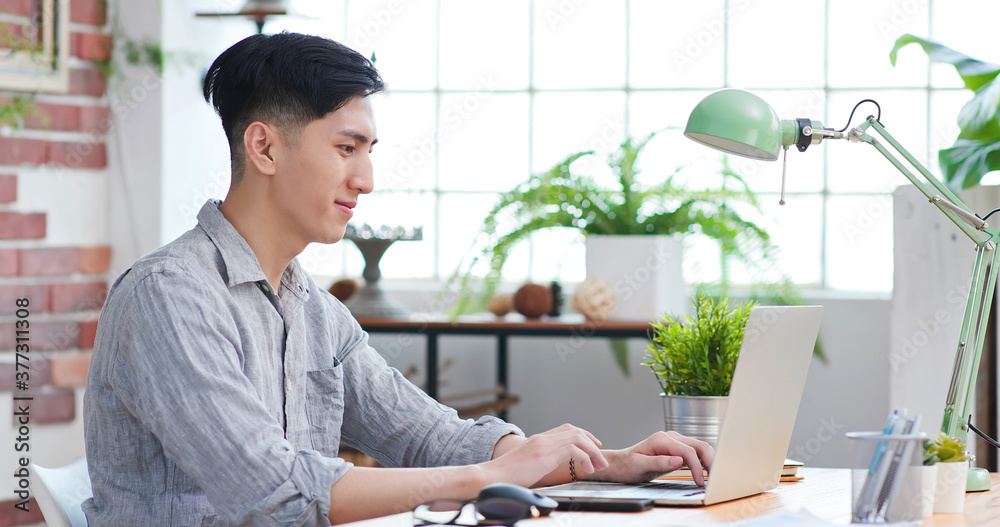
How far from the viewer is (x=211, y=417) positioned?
117 cm

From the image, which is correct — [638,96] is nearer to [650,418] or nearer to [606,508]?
[650,418]

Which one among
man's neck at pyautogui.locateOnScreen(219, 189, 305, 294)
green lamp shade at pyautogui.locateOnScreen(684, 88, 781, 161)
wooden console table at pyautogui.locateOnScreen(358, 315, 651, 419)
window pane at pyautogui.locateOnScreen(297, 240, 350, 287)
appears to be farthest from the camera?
window pane at pyautogui.locateOnScreen(297, 240, 350, 287)

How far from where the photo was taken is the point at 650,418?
Result: 10.7ft

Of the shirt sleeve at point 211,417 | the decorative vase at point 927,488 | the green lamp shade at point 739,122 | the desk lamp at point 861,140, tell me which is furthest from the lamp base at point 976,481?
the shirt sleeve at point 211,417

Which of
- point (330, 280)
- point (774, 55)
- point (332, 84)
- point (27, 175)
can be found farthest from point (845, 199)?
point (27, 175)

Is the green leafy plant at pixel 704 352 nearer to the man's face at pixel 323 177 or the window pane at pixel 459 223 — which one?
the man's face at pixel 323 177

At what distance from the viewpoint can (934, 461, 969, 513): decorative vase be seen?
122cm

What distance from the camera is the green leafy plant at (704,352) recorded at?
150cm

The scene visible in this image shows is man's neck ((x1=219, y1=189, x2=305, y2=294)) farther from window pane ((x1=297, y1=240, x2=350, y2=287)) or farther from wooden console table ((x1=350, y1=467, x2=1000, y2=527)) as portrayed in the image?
window pane ((x1=297, y1=240, x2=350, y2=287))

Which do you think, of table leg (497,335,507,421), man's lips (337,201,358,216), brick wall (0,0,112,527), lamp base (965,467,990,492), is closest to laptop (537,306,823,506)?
lamp base (965,467,990,492)

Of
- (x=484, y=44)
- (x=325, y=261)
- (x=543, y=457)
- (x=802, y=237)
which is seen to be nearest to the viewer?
(x=543, y=457)

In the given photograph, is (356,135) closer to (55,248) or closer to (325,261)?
(55,248)

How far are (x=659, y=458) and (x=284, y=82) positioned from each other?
2.39 ft

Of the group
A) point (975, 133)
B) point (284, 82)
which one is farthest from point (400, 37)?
point (284, 82)
